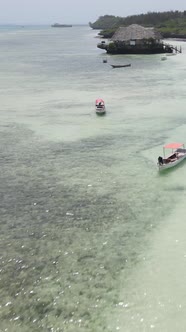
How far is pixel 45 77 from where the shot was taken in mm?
71000

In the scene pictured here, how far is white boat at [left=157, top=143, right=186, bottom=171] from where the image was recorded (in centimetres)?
2592

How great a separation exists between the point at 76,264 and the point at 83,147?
51.2ft

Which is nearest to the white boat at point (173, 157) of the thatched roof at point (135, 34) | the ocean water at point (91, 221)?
the ocean water at point (91, 221)

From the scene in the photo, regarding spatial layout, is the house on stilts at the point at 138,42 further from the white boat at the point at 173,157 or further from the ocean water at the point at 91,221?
the white boat at the point at 173,157

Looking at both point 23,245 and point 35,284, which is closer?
point 35,284

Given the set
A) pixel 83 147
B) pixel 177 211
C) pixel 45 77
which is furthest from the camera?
pixel 45 77

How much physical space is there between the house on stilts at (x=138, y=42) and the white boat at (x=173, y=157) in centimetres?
7824

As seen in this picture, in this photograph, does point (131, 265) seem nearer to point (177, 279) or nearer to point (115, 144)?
point (177, 279)

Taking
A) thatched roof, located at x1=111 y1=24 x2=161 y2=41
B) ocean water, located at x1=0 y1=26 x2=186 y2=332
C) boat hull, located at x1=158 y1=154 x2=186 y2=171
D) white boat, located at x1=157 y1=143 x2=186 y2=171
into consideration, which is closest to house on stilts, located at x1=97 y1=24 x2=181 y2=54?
thatched roof, located at x1=111 y1=24 x2=161 y2=41

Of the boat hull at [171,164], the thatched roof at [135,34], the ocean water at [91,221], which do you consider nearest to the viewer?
the ocean water at [91,221]

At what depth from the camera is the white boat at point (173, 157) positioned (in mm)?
25922

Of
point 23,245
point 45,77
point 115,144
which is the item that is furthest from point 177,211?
point 45,77

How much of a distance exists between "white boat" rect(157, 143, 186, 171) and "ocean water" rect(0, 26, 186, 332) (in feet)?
1.98

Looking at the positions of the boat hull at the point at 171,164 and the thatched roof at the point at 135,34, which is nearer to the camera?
the boat hull at the point at 171,164
